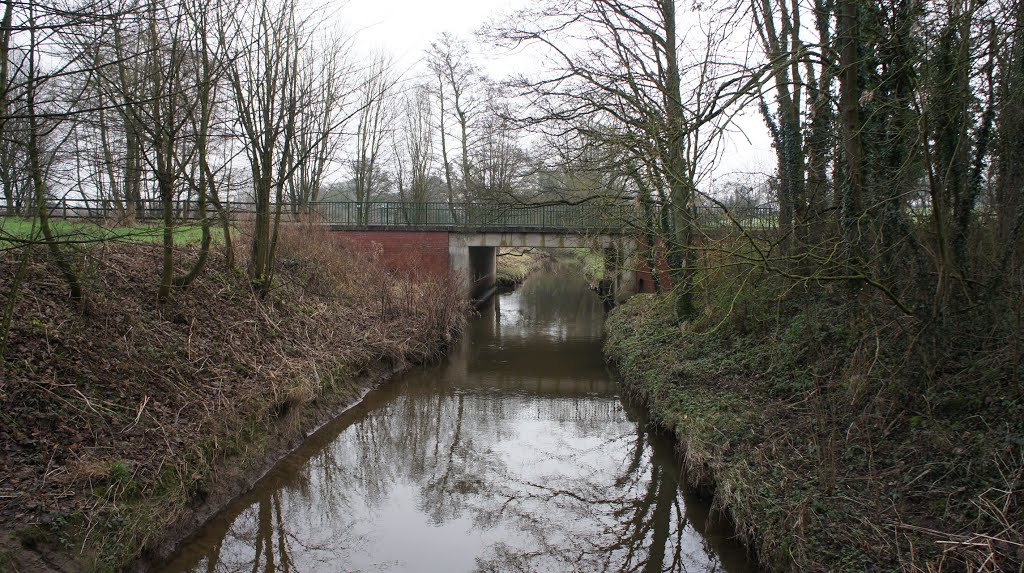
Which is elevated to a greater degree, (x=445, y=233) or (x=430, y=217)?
(x=430, y=217)

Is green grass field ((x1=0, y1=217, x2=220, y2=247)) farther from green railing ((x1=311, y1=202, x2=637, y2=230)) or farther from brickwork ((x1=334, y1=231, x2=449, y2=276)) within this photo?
green railing ((x1=311, y1=202, x2=637, y2=230))

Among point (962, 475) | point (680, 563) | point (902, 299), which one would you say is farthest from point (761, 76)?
point (680, 563)

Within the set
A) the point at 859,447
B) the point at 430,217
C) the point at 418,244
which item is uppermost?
the point at 430,217

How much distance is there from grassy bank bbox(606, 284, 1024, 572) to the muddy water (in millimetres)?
681

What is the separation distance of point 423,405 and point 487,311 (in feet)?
43.1

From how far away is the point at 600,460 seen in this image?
28.1 feet

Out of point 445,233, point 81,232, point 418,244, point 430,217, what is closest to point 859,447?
point 81,232

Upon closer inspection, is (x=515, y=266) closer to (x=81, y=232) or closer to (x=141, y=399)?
(x=141, y=399)

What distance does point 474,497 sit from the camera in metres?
7.38

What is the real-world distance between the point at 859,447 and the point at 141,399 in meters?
7.36

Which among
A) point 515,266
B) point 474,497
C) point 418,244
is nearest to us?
point 474,497

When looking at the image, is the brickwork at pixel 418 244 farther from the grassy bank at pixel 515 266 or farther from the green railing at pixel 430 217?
the grassy bank at pixel 515 266

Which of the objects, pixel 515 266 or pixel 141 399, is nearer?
pixel 141 399

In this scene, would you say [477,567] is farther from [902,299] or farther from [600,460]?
[902,299]
